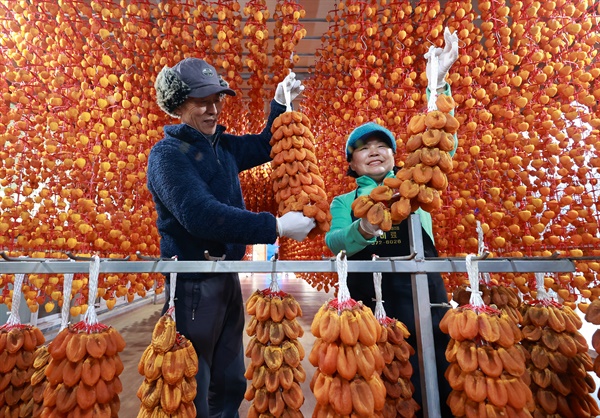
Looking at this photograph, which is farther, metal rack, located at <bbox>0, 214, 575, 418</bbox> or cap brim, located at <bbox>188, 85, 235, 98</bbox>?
cap brim, located at <bbox>188, 85, 235, 98</bbox>

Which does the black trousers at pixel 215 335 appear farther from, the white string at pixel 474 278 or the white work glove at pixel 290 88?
the white string at pixel 474 278

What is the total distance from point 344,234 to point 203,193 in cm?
51

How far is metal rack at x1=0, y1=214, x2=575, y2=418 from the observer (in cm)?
86

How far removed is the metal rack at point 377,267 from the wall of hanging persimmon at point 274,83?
93cm

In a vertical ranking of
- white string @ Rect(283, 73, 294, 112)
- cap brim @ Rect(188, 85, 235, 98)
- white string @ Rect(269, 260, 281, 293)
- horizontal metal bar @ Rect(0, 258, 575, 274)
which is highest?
cap brim @ Rect(188, 85, 235, 98)

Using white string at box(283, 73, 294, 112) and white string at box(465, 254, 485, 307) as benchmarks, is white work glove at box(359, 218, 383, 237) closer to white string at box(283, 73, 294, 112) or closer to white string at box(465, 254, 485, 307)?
white string at box(465, 254, 485, 307)

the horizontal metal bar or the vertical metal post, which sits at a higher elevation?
the horizontal metal bar

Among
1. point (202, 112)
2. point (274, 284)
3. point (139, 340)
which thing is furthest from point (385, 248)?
point (139, 340)

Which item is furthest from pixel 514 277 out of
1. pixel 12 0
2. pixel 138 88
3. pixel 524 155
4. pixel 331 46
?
pixel 12 0

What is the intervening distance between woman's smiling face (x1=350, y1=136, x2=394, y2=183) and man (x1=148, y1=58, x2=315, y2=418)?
41 cm

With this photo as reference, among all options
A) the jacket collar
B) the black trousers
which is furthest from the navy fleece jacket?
the black trousers

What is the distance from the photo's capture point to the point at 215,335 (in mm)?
1207

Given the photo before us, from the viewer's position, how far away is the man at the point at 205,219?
1.03 m

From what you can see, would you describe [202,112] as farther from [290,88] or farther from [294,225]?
[294,225]
